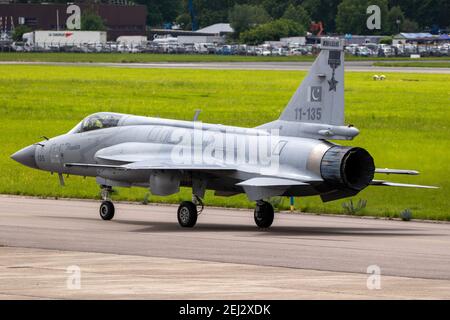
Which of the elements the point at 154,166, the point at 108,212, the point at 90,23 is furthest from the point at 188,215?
the point at 90,23

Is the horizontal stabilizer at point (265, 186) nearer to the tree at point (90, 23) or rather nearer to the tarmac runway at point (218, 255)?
the tarmac runway at point (218, 255)

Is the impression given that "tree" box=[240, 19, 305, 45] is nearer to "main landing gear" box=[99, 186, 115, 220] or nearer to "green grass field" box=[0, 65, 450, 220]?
"green grass field" box=[0, 65, 450, 220]

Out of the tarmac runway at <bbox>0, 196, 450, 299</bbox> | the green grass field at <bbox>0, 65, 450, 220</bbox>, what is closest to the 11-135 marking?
the tarmac runway at <bbox>0, 196, 450, 299</bbox>

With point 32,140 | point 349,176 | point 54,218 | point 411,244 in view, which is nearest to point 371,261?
point 411,244

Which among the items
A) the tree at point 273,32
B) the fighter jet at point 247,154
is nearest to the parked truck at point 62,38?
the tree at point 273,32

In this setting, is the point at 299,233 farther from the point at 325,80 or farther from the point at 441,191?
the point at 441,191

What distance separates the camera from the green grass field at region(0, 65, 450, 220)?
38344 millimetres

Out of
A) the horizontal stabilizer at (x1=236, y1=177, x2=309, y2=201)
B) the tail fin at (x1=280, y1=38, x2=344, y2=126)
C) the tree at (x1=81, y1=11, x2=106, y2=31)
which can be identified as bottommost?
the horizontal stabilizer at (x1=236, y1=177, x2=309, y2=201)

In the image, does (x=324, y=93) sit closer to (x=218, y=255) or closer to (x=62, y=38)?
(x=218, y=255)

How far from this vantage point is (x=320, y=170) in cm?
2723

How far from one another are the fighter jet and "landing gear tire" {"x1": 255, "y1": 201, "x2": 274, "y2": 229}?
0.08 feet

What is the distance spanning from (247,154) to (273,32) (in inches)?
6528

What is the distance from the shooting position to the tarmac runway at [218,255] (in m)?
18.8

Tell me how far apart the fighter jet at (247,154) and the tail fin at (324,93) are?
0.02 meters
